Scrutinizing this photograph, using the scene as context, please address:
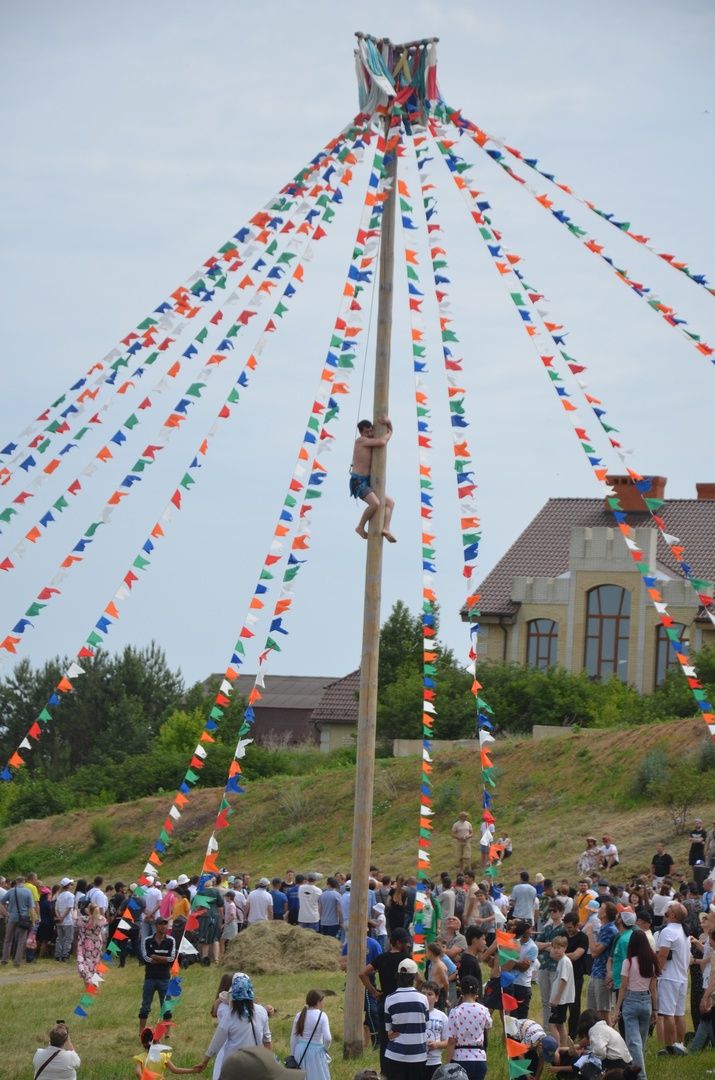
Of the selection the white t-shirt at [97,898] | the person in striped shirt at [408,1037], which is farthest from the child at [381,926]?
the person in striped shirt at [408,1037]

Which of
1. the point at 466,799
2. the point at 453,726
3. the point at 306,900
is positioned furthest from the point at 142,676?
the point at 306,900

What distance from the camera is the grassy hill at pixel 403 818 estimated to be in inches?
1232

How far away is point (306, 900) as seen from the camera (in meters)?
21.4

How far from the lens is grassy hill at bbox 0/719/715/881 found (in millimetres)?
31281

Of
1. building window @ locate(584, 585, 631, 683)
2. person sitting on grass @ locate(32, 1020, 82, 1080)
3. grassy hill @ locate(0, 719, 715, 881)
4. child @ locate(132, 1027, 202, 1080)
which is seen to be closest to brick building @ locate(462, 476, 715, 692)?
building window @ locate(584, 585, 631, 683)

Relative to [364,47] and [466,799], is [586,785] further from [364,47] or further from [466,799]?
[364,47]

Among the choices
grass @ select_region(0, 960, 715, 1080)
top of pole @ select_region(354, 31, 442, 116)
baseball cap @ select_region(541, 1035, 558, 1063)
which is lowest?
grass @ select_region(0, 960, 715, 1080)

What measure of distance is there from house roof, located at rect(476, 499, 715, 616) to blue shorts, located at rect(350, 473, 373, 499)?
32.4m

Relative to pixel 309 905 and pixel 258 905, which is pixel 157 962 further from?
pixel 258 905

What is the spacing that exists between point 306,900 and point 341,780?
18161mm

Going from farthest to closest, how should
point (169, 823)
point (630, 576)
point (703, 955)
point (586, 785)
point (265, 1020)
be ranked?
point (630, 576)
point (586, 785)
point (703, 955)
point (169, 823)
point (265, 1020)

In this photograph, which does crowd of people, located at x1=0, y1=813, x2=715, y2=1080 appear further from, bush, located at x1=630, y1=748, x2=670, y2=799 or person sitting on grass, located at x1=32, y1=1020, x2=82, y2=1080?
bush, located at x1=630, y1=748, x2=670, y2=799

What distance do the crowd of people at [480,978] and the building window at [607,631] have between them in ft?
77.1

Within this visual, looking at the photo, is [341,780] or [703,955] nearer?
[703,955]
